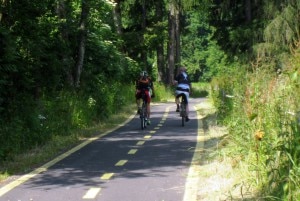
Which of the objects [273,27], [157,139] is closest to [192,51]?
[273,27]

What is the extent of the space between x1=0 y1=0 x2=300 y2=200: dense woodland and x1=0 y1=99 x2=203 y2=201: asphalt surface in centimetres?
110

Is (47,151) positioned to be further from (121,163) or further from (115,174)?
(115,174)

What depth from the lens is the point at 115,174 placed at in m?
9.29

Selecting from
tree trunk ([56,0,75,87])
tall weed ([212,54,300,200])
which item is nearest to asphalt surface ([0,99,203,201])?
tall weed ([212,54,300,200])

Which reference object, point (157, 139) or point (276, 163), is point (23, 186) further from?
point (157, 139)

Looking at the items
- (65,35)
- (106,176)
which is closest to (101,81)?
(65,35)

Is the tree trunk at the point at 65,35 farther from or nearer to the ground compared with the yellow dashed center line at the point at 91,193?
farther from the ground

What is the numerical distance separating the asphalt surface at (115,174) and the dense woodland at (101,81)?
110 centimetres

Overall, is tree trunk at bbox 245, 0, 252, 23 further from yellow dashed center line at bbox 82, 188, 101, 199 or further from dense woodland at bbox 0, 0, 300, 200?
yellow dashed center line at bbox 82, 188, 101, 199

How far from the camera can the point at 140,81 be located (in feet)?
58.3

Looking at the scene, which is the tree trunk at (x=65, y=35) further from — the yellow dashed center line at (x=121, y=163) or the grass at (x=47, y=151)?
the yellow dashed center line at (x=121, y=163)

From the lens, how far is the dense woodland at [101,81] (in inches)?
273

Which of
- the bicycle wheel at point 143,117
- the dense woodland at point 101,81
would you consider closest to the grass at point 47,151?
the dense woodland at point 101,81

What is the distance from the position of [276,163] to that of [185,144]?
6427 mm
